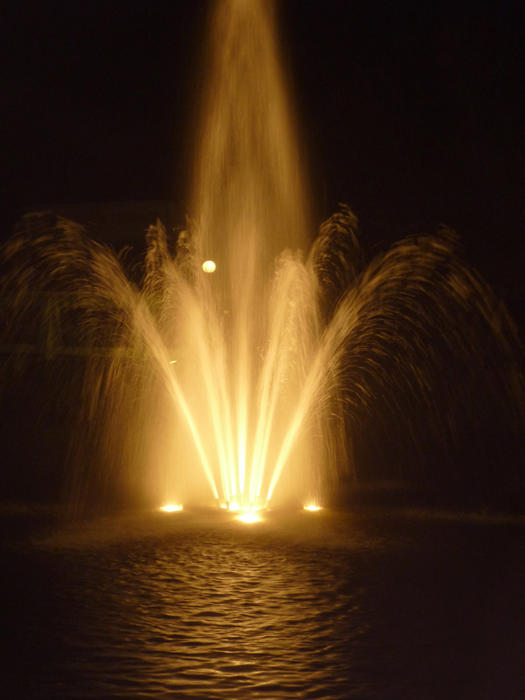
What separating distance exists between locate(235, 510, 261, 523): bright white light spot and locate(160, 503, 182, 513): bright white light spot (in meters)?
0.97

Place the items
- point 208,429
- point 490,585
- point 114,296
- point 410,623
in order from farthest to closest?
point 114,296 < point 208,429 < point 490,585 < point 410,623

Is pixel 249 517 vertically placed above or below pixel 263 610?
above

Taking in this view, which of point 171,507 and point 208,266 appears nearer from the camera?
point 171,507

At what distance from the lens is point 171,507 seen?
1269 cm

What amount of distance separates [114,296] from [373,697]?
1256 cm

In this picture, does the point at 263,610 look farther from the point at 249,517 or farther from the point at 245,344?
the point at 245,344

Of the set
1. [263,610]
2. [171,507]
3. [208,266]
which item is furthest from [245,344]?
[263,610]

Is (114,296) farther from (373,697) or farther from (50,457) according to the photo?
(373,697)

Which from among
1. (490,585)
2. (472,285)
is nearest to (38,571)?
(490,585)

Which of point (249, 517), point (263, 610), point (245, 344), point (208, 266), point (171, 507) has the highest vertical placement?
point (208, 266)

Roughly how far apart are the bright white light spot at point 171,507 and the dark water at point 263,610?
93cm

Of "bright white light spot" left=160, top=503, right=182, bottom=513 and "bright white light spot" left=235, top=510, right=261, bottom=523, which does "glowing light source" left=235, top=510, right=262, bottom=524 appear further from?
"bright white light spot" left=160, top=503, right=182, bottom=513

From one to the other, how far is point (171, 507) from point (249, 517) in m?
1.31

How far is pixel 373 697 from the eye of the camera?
5.48 m
